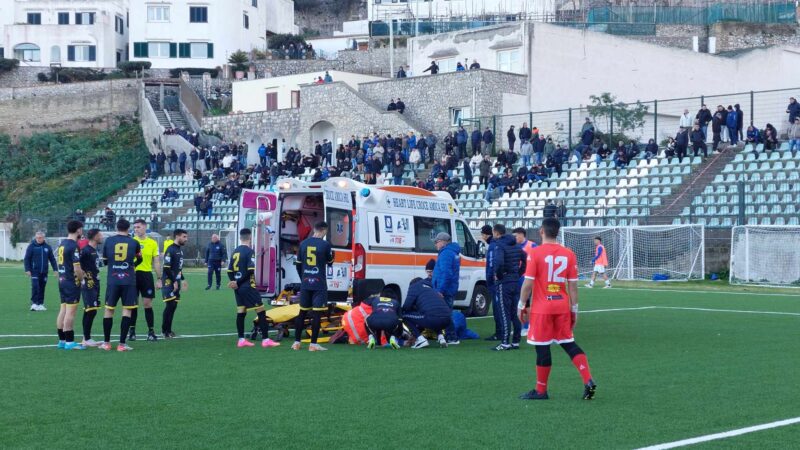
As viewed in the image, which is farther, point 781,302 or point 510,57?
point 510,57

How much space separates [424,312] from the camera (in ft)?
51.6

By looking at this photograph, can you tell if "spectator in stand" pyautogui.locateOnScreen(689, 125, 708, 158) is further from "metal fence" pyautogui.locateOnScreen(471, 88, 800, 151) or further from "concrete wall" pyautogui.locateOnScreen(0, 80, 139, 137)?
"concrete wall" pyautogui.locateOnScreen(0, 80, 139, 137)

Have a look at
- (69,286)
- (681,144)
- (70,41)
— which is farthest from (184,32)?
(69,286)

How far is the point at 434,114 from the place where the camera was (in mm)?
50844

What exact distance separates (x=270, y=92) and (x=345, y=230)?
48341mm

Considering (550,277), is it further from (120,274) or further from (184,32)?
(184,32)

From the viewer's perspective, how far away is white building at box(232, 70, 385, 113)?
208ft

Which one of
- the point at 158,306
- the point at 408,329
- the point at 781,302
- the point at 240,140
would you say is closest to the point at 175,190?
the point at 240,140

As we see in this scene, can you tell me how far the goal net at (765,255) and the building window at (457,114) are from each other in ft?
65.7

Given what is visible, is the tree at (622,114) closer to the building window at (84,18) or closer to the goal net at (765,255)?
the goal net at (765,255)

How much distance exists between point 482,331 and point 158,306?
9.47m

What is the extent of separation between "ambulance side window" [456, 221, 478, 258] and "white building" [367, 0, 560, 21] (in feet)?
158

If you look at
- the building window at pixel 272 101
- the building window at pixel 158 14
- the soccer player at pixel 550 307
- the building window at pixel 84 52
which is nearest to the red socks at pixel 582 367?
the soccer player at pixel 550 307

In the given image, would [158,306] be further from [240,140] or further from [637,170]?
[240,140]
